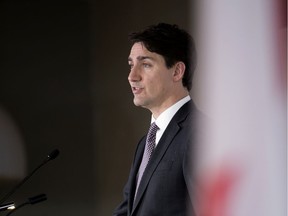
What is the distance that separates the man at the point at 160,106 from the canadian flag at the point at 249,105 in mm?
613

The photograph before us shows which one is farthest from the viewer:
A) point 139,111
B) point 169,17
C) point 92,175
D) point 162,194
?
point 92,175

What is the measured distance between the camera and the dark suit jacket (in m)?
0.92

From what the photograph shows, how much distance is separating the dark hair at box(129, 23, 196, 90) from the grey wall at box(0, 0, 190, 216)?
1.49 metres

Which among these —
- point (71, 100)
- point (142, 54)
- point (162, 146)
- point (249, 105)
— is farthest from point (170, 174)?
point (71, 100)

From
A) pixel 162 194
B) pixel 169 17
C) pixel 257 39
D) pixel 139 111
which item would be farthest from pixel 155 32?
pixel 139 111

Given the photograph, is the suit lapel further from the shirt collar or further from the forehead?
the forehead

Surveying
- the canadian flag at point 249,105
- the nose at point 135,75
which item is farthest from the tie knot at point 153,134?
the canadian flag at point 249,105

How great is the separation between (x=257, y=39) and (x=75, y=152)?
7.98ft

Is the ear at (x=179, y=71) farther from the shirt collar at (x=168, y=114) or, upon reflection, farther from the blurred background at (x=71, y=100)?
the blurred background at (x=71, y=100)

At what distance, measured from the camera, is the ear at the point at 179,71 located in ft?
3.59

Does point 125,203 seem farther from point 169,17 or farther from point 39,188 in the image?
point 39,188

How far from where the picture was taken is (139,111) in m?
2.48

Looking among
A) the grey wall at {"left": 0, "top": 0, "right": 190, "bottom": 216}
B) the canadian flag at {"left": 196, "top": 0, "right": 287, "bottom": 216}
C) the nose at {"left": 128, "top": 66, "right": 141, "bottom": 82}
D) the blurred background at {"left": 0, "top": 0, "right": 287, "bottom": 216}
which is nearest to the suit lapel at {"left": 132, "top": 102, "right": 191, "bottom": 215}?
the nose at {"left": 128, "top": 66, "right": 141, "bottom": 82}

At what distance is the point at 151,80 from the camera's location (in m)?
1.07
